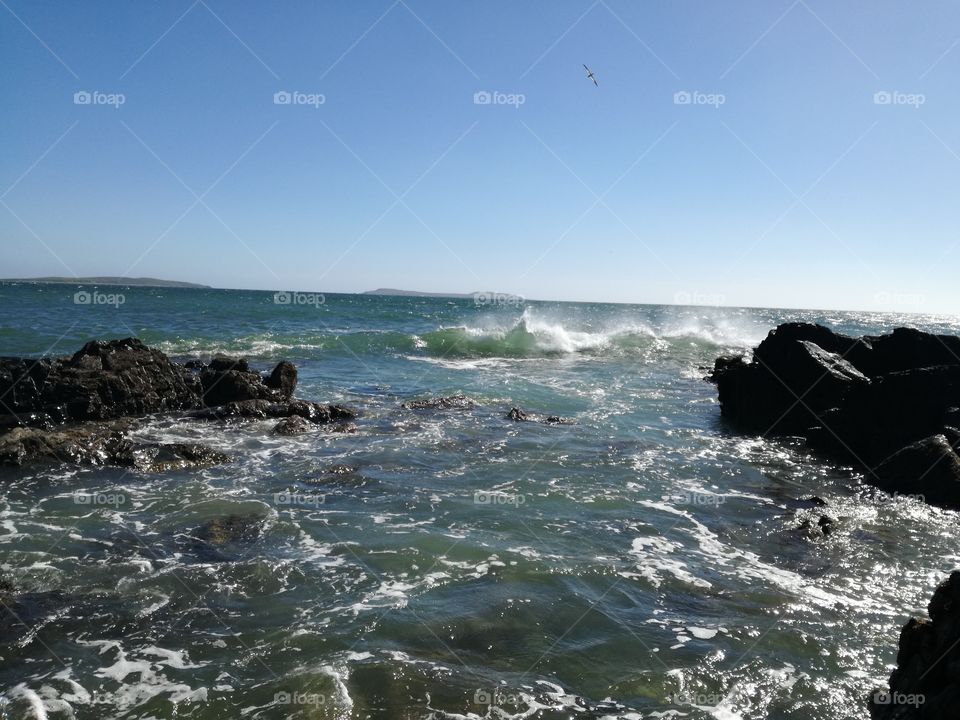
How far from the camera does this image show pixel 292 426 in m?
15.0

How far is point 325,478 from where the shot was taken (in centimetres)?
1129

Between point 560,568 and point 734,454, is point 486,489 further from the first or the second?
point 734,454

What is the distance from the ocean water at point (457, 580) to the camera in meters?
5.35

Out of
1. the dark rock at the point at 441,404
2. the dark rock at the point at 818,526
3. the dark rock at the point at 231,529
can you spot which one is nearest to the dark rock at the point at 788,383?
the dark rock at the point at 818,526

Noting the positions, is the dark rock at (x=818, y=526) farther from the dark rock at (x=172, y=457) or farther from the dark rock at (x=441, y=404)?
the dark rock at (x=441, y=404)

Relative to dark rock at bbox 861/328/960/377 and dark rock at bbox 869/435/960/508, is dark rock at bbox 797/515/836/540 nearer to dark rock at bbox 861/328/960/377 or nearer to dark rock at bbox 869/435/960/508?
dark rock at bbox 869/435/960/508

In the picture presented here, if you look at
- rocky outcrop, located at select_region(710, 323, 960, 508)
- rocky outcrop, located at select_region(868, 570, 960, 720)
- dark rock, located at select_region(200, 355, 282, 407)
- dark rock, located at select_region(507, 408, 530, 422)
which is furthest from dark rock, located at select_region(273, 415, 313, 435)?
rocky outcrop, located at select_region(868, 570, 960, 720)

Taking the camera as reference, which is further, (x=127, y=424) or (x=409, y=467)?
(x=127, y=424)

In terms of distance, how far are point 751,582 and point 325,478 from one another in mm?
7104

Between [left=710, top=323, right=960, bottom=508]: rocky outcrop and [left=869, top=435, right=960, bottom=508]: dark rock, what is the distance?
0.02 m

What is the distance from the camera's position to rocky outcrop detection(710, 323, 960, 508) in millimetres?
11773

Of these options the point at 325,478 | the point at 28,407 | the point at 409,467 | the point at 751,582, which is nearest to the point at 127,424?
the point at 28,407

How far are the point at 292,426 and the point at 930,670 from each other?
1300 cm

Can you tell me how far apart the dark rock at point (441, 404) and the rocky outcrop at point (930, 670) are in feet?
46.2
